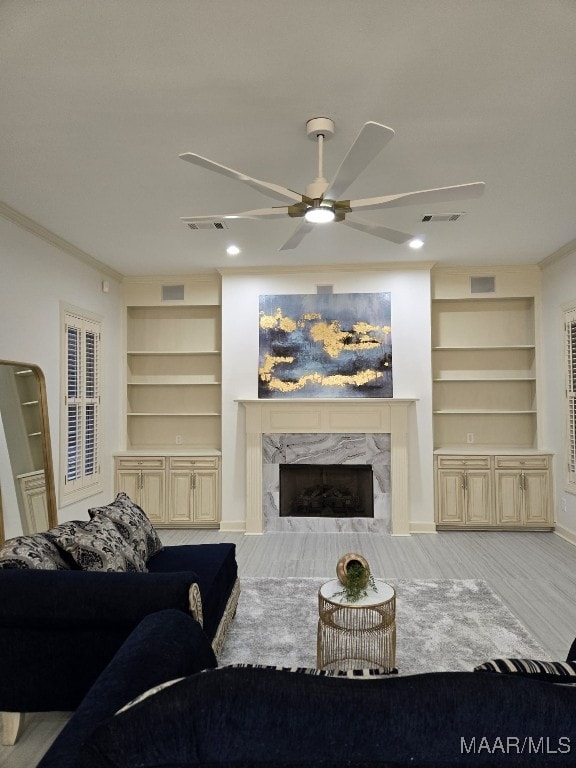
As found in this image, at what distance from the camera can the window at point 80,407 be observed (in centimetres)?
498

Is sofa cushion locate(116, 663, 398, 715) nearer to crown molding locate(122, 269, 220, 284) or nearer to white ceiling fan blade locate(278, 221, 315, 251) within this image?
white ceiling fan blade locate(278, 221, 315, 251)

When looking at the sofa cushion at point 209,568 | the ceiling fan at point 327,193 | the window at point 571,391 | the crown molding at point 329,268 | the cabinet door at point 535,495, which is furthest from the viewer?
the crown molding at point 329,268

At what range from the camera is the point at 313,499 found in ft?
19.8

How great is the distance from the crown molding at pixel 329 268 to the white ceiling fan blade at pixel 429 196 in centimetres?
319

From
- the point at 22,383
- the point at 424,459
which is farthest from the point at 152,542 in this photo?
the point at 424,459

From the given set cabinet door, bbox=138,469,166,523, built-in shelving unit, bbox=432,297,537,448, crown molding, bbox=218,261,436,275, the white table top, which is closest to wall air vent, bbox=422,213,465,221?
crown molding, bbox=218,261,436,275

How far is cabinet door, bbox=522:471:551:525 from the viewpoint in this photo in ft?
18.9

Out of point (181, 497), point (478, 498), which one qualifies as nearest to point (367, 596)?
point (478, 498)

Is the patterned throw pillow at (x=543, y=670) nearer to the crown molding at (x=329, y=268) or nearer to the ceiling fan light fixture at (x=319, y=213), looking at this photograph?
the ceiling fan light fixture at (x=319, y=213)

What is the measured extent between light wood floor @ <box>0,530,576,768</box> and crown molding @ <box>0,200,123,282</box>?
10.2 feet

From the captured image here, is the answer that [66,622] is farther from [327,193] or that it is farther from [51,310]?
[51,310]

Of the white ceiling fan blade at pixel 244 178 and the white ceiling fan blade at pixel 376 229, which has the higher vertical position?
the white ceiling fan blade at pixel 244 178

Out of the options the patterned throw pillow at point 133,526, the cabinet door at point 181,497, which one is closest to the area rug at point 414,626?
the patterned throw pillow at point 133,526

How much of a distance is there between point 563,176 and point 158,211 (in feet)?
9.87
